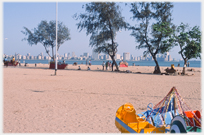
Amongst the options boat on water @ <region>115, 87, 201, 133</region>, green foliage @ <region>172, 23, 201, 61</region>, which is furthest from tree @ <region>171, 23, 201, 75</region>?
boat on water @ <region>115, 87, 201, 133</region>

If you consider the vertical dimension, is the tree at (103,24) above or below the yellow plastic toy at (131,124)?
above

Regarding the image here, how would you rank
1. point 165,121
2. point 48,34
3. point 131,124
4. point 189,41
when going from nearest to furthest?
point 131,124 → point 165,121 → point 189,41 → point 48,34

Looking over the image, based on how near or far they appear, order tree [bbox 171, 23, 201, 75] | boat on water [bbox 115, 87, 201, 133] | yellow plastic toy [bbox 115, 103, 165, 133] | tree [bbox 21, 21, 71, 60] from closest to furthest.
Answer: boat on water [bbox 115, 87, 201, 133]
yellow plastic toy [bbox 115, 103, 165, 133]
tree [bbox 171, 23, 201, 75]
tree [bbox 21, 21, 71, 60]

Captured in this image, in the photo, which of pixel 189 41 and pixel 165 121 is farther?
pixel 189 41

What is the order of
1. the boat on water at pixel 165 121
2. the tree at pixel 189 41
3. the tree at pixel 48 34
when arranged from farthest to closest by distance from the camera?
the tree at pixel 48 34
the tree at pixel 189 41
the boat on water at pixel 165 121

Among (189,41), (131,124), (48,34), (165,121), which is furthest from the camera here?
(48,34)

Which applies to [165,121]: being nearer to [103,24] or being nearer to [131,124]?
[131,124]

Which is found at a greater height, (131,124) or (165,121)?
(131,124)

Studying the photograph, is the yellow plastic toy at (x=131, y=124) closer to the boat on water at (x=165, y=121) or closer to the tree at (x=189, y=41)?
the boat on water at (x=165, y=121)

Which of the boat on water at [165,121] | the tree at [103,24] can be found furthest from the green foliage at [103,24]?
the boat on water at [165,121]

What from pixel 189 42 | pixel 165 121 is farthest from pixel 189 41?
pixel 165 121

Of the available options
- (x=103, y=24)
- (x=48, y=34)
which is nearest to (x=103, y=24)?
(x=103, y=24)

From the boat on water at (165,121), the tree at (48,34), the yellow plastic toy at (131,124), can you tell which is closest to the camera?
the boat on water at (165,121)

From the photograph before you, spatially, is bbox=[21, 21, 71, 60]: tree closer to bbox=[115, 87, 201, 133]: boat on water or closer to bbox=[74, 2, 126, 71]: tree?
bbox=[74, 2, 126, 71]: tree
